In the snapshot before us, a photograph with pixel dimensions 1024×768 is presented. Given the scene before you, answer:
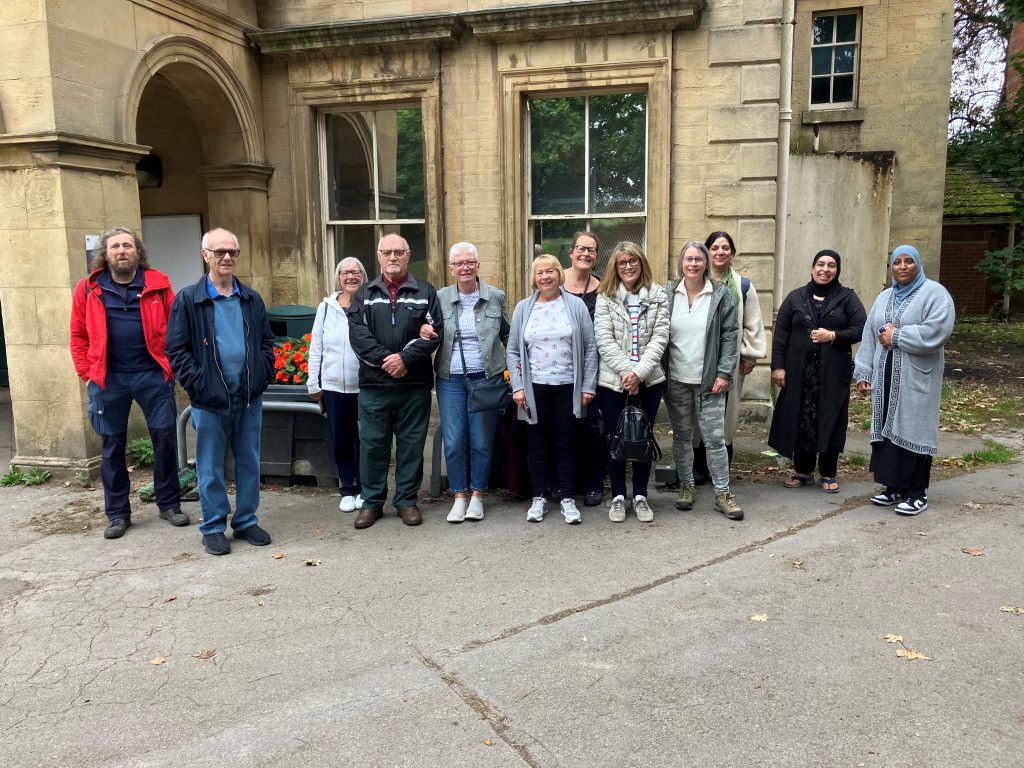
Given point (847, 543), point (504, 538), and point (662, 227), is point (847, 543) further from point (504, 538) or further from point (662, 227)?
point (662, 227)

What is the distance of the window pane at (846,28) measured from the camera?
1480 cm

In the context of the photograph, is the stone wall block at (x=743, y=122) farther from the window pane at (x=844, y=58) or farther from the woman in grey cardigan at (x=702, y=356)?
the window pane at (x=844, y=58)

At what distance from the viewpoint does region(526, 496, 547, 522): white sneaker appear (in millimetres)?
5551

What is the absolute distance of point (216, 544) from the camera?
5.03 meters

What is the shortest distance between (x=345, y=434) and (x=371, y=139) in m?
4.44

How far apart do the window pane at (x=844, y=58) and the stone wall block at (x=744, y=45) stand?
834 cm

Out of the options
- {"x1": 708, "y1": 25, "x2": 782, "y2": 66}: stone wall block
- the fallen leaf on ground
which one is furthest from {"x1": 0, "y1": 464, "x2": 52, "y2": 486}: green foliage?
{"x1": 708, "y1": 25, "x2": 782, "y2": 66}: stone wall block

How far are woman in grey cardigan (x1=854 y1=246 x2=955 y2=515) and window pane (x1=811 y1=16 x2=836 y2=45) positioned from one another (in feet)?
36.6

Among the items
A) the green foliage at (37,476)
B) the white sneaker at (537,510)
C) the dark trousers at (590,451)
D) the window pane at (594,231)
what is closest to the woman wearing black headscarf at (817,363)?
the dark trousers at (590,451)

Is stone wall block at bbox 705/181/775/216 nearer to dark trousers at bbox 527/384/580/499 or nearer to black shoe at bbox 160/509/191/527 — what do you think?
dark trousers at bbox 527/384/580/499

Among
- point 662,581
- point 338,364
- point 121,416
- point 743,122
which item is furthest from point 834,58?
point 121,416

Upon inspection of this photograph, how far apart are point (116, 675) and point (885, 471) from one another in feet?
16.3

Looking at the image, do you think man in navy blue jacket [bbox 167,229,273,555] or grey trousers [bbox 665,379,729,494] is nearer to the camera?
man in navy blue jacket [bbox 167,229,273,555]

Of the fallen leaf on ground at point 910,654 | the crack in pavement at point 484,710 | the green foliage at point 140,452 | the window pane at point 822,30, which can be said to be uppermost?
the window pane at point 822,30
